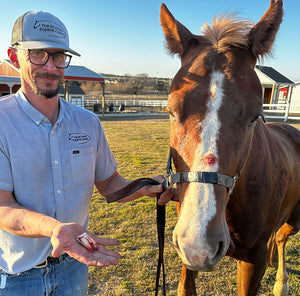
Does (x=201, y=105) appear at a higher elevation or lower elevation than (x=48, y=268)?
higher

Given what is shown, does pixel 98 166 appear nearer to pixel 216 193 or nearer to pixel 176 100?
pixel 176 100

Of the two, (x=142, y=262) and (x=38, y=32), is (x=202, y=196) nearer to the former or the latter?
(x=38, y=32)

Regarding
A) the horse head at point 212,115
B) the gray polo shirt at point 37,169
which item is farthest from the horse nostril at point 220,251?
the gray polo shirt at point 37,169

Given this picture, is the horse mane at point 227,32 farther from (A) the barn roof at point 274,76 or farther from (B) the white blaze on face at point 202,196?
(A) the barn roof at point 274,76

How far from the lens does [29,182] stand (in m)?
1.67

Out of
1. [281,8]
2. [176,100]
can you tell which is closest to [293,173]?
[281,8]

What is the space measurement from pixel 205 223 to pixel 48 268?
3.89ft

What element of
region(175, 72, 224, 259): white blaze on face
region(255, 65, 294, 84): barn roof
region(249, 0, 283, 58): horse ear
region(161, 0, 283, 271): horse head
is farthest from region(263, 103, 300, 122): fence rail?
region(175, 72, 224, 259): white blaze on face

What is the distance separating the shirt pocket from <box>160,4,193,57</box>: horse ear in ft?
3.62

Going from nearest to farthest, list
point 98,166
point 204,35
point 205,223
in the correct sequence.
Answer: point 205,223 < point 204,35 < point 98,166

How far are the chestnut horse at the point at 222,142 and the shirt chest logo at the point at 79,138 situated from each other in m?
0.67

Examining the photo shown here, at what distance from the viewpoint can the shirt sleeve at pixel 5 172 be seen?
158 centimetres

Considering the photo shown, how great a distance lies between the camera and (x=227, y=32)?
1.87m

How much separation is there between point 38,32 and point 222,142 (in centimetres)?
143
